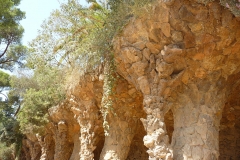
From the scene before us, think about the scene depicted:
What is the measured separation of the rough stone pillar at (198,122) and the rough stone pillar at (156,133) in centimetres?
29

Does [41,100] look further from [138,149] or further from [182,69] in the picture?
[182,69]

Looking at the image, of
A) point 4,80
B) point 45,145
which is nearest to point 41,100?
point 45,145

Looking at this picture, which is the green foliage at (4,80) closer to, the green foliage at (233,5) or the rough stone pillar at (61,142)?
the rough stone pillar at (61,142)

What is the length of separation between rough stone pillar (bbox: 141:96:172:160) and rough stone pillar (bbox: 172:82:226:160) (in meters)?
0.29

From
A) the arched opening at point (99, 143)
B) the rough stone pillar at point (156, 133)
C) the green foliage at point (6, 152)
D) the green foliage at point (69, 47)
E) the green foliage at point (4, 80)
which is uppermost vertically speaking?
the green foliage at point (4, 80)

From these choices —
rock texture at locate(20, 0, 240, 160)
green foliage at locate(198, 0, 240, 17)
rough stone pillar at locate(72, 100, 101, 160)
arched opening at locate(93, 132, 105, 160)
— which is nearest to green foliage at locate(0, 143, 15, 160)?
arched opening at locate(93, 132, 105, 160)

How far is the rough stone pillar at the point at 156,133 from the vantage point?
4.50 metres

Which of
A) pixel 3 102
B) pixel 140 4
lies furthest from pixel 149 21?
pixel 3 102

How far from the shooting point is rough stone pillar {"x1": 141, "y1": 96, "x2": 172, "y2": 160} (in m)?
4.50

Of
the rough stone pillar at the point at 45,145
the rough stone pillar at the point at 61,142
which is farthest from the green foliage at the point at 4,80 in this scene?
the rough stone pillar at the point at 61,142

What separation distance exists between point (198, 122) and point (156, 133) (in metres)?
0.75

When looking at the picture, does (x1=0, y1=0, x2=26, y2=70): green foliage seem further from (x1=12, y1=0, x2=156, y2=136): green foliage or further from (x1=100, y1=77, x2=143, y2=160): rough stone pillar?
(x1=100, y1=77, x2=143, y2=160): rough stone pillar

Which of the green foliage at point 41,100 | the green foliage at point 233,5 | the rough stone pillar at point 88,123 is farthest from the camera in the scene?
the green foliage at point 41,100

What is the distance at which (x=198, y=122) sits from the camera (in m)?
4.73
